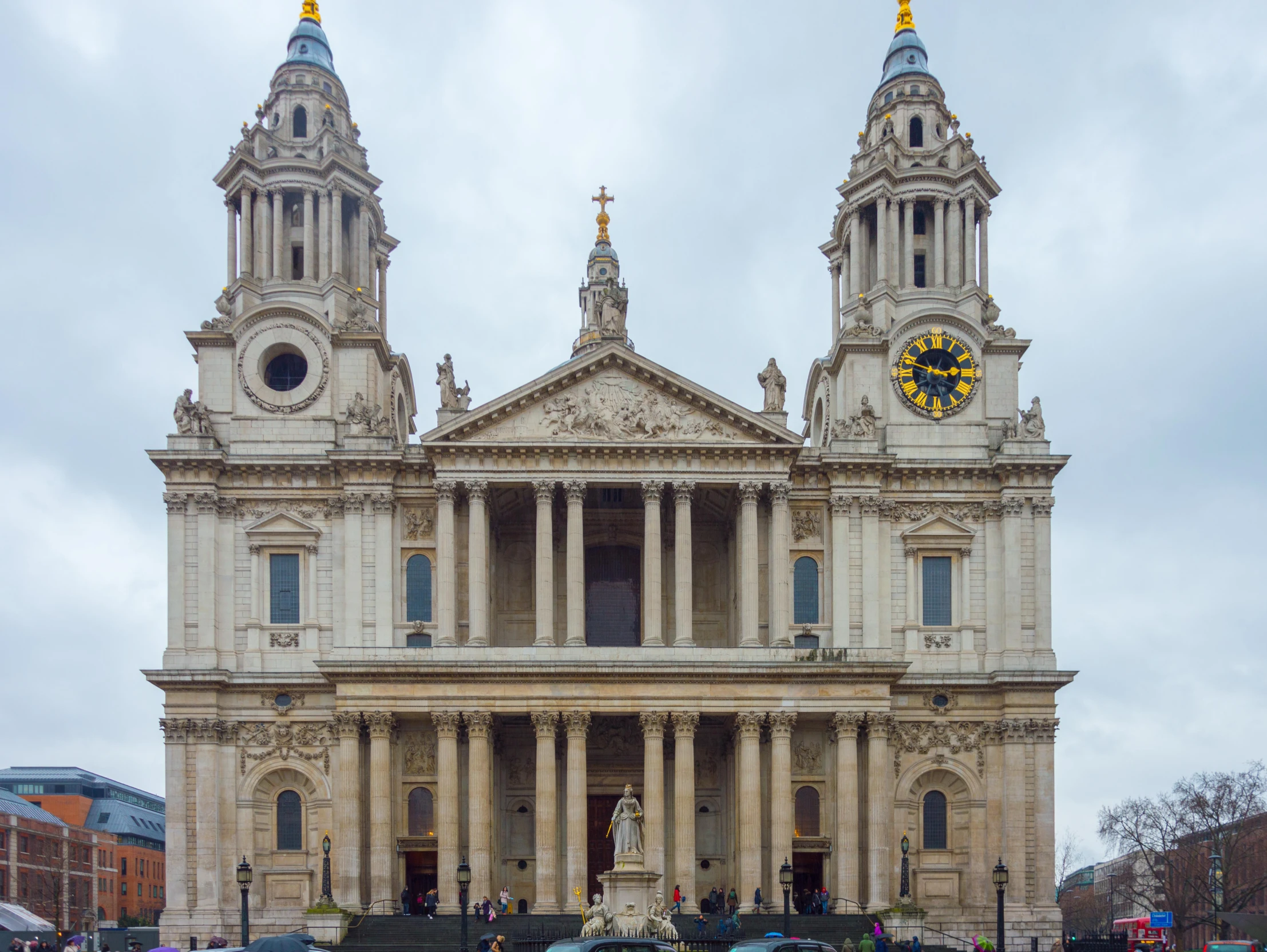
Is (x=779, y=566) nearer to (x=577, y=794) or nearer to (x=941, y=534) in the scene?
(x=941, y=534)

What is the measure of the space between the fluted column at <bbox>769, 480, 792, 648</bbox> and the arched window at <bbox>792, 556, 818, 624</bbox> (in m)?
1.33

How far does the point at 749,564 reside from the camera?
2126 inches

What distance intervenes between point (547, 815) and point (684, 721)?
5646 mm

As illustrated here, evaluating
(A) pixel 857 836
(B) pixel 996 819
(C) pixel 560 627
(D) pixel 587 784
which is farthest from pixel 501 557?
(B) pixel 996 819

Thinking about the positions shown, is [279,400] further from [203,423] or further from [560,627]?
[560,627]

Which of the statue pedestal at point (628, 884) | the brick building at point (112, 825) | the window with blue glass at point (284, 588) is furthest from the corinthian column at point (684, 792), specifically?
the brick building at point (112, 825)

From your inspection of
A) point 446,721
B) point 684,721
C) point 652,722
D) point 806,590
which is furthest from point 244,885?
point 806,590

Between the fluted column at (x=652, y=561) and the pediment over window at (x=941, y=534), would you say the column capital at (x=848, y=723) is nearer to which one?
the fluted column at (x=652, y=561)

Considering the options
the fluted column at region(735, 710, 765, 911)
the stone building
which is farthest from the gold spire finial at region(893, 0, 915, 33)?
the fluted column at region(735, 710, 765, 911)

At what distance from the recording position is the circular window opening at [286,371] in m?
57.9

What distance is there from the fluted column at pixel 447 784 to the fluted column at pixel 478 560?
3112 mm

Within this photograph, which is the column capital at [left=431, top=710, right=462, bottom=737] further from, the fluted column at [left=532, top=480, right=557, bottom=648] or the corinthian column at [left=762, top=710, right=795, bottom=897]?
the corinthian column at [left=762, top=710, right=795, bottom=897]

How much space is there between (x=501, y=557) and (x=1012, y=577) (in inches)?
763

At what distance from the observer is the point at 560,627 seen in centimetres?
5662
